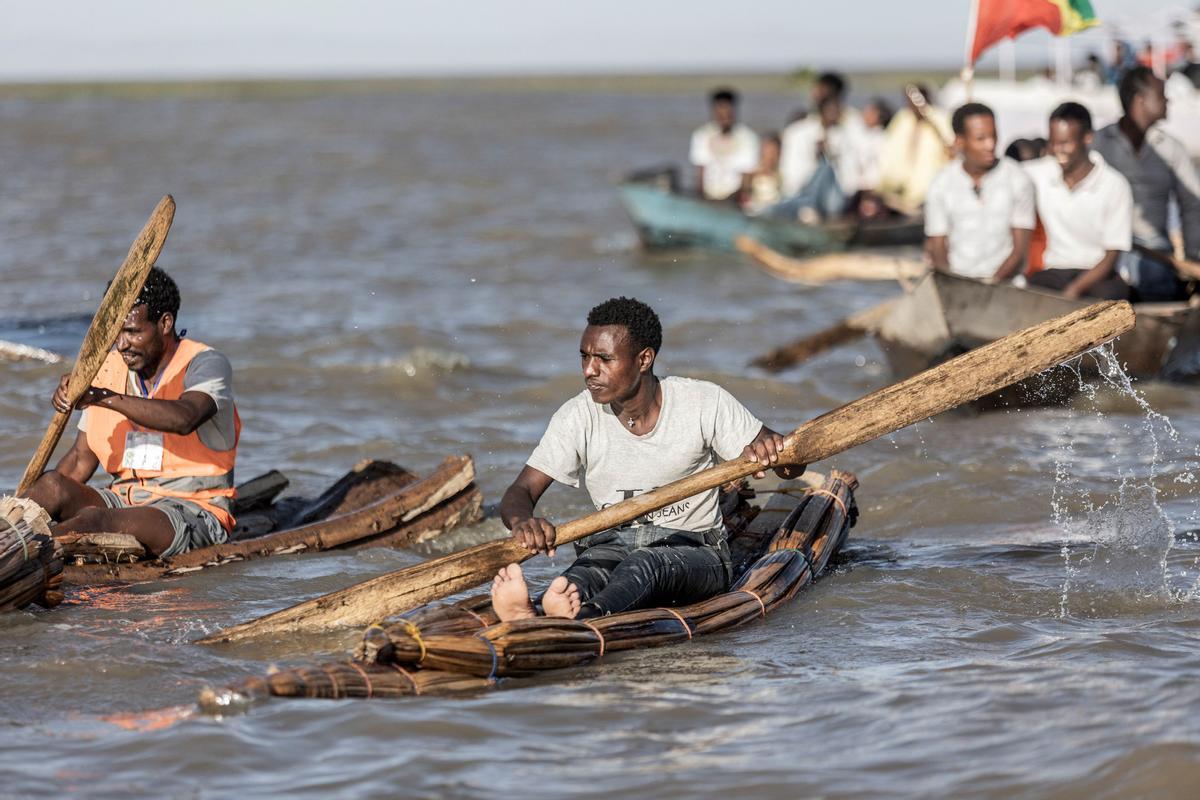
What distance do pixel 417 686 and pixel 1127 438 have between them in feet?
18.7

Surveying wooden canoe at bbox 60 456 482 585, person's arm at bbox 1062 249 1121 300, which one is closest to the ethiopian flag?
person's arm at bbox 1062 249 1121 300

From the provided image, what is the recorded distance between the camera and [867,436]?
5477mm

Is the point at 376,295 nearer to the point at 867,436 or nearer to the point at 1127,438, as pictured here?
the point at 1127,438

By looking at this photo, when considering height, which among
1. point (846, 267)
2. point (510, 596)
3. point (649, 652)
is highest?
point (846, 267)

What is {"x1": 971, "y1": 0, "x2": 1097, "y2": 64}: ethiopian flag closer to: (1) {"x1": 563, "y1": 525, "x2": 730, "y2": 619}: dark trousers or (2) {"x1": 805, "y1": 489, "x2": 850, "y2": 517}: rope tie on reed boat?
(2) {"x1": 805, "y1": 489, "x2": 850, "y2": 517}: rope tie on reed boat

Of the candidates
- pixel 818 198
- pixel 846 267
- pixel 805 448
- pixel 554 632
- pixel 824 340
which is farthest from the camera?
pixel 818 198

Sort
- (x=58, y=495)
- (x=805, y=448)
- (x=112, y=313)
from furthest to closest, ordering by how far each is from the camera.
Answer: (x=58, y=495)
(x=112, y=313)
(x=805, y=448)

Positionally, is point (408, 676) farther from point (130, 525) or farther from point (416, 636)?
point (130, 525)

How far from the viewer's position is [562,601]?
16.4 ft

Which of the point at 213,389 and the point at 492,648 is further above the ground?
the point at 213,389

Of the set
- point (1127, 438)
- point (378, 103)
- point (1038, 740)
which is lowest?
point (1038, 740)

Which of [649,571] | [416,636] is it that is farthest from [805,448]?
[416,636]

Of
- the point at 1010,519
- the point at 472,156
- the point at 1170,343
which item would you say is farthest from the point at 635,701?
the point at 472,156

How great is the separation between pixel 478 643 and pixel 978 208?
5.52 meters
